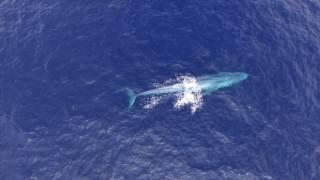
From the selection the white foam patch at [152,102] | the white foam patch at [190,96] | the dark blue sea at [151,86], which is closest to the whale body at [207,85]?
the white foam patch at [190,96]

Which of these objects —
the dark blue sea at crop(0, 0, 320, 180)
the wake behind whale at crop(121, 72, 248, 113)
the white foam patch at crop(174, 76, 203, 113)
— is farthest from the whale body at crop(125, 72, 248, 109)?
the dark blue sea at crop(0, 0, 320, 180)

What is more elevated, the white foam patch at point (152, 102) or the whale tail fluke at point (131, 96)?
the whale tail fluke at point (131, 96)

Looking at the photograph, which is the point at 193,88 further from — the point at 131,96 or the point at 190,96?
the point at 131,96

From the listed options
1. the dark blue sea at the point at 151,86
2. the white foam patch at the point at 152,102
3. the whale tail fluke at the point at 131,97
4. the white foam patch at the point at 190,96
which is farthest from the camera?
the white foam patch at the point at 190,96

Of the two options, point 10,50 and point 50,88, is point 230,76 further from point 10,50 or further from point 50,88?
point 10,50

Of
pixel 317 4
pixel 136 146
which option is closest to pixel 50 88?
pixel 136 146

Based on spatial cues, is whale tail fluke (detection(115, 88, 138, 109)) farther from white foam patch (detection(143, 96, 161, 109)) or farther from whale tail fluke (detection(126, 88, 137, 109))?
white foam patch (detection(143, 96, 161, 109))

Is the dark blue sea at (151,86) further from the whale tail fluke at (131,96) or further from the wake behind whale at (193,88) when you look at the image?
the wake behind whale at (193,88)
